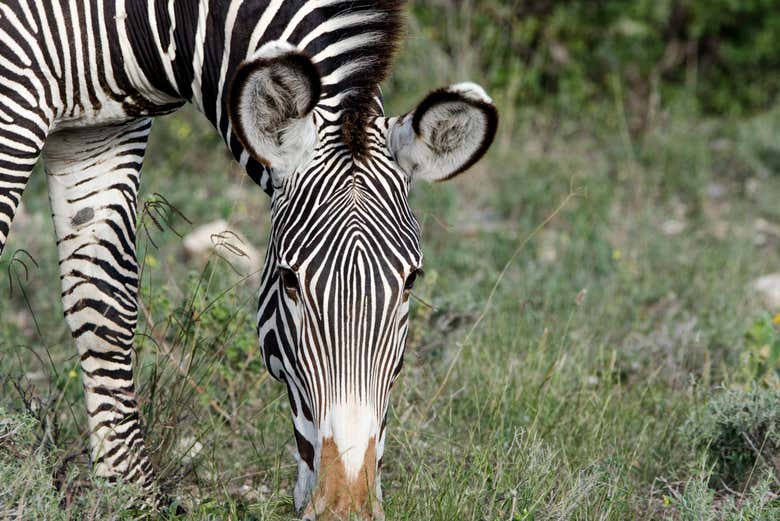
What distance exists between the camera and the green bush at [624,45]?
9.88 meters

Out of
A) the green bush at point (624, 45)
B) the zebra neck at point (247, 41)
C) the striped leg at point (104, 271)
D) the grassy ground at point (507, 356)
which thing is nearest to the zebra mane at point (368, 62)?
the zebra neck at point (247, 41)

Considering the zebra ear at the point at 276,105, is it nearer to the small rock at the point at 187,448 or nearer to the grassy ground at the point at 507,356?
the grassy ground at the point at 507,356

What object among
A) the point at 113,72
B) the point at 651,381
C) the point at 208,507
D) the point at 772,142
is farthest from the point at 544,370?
the point at 772,142

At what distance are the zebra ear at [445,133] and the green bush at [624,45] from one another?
21.1 ft

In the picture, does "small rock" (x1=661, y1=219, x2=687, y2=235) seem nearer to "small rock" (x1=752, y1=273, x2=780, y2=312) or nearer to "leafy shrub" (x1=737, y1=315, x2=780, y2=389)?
"small rock" (x1=752, y1=273, x2=780, y2=312)

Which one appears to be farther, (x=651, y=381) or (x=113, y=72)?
(x=651, y=381)

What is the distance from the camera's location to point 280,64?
295cm

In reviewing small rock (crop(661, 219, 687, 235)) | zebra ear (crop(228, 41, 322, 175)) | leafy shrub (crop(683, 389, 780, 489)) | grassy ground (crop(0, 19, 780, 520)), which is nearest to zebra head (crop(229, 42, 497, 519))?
zebra ear (crop(228, 41, 322, 175))

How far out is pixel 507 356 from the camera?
4988mm

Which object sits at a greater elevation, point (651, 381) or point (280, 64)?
point (280, 64)

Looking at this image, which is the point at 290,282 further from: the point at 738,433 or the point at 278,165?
the point at 738,433

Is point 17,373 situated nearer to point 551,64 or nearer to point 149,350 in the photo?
point 149,350

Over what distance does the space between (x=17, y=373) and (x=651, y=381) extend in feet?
9.83

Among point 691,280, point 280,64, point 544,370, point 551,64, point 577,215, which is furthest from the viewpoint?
point 551,64
